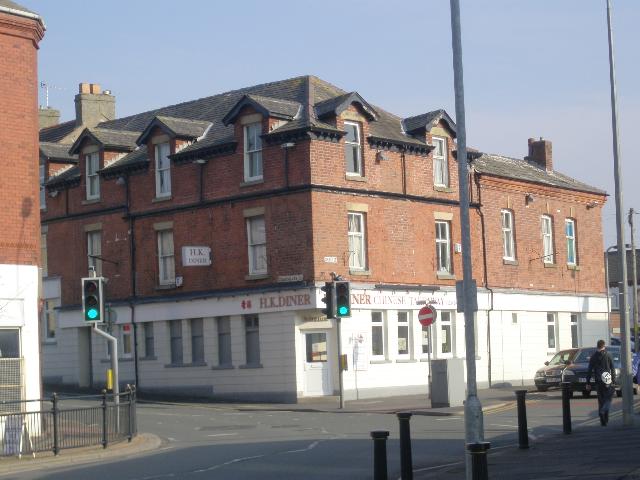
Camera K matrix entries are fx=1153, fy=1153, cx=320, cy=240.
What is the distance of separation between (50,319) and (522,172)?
20.8 m

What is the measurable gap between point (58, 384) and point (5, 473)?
28.1 metres

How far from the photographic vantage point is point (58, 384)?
46.4 meters

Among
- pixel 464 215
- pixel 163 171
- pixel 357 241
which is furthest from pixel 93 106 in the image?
pixel 464 215

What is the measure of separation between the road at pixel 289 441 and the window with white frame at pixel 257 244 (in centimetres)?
611

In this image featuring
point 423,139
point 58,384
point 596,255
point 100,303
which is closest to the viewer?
point 100,303

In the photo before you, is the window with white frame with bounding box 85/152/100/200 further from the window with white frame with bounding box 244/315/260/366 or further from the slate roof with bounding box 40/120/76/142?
the window with white frame with bounding box 244/315/260/366

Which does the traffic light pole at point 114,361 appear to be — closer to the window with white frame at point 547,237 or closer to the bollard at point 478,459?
the bollard at point 478,459

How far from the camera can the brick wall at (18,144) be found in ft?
79.7

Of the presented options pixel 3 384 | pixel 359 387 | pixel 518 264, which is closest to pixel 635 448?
pixel 3 384

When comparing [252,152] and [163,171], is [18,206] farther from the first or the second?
[163,171]

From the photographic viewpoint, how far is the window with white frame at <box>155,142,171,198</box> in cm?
4222

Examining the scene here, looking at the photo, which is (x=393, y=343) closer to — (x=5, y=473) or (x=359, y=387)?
(x=359, y=387)

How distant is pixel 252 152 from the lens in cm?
3947

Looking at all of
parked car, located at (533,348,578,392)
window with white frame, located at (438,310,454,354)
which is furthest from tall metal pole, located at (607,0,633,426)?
window with white frame, located at (438,310,454,354)
